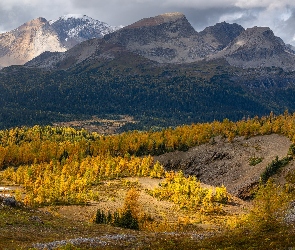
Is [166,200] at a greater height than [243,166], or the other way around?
[243,166]

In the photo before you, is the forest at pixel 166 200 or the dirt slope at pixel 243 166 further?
the dirt slope at pixel 243 166

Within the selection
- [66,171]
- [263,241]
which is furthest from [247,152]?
[263,241]

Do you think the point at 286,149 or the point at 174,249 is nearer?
the point at 174,249

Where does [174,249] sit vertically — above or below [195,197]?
above

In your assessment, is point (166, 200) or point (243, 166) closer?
point (166, 200)

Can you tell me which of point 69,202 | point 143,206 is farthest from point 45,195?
point 143,206

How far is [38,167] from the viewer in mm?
196875

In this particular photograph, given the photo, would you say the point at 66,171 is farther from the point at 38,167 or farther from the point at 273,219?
the point at 273,219

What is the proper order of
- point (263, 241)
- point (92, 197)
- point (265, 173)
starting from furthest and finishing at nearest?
point (265, 173)
point (92, 197)
point (263, 241)

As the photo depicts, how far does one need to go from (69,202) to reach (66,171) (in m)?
53.7

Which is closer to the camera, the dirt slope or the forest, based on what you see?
the forest

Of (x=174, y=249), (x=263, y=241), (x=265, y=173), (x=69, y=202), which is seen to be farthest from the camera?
(x=265, y=173)

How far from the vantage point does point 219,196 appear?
14575cm

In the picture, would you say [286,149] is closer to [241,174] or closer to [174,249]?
[241,174]
